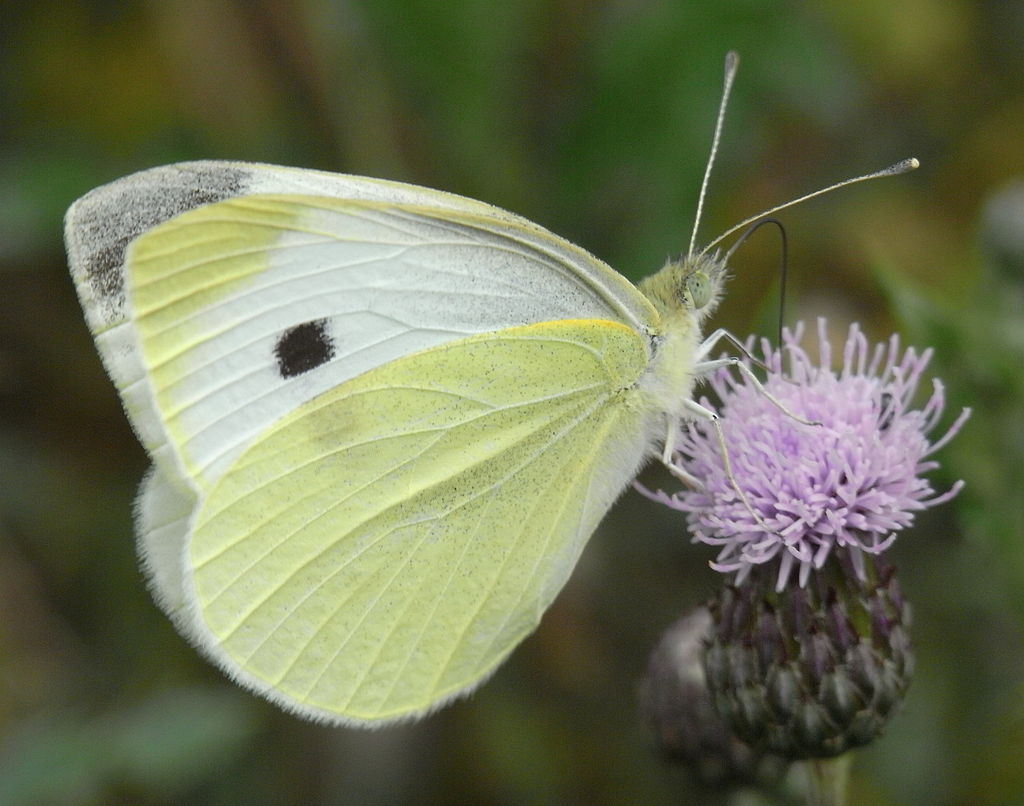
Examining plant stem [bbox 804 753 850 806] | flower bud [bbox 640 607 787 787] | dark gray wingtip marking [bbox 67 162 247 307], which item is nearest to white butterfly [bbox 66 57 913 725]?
dark gray wingtip marking [bbox 67 162 247 307]

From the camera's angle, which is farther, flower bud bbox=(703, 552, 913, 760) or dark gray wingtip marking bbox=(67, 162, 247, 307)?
dark gray wingtip marking bbox=(67, 162, 247, 307)

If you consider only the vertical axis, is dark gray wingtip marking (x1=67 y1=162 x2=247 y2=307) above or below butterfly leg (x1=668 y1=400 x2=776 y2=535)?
above

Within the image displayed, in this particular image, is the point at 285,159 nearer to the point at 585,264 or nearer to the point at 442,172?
the point at 442,172

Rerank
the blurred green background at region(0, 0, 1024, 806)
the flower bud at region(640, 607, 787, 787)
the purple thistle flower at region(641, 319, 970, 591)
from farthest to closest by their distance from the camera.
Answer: the blurred green background at region(0, 0, 1024, 806) → the flower bud at region(640, 607, 787, 787) → the purple thistle flower at region(641, 319, 970, 591)

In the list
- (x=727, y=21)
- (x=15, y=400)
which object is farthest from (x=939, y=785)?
(x=15, y=400)

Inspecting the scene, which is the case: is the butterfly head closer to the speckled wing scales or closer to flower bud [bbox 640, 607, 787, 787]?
the speckled wing scales

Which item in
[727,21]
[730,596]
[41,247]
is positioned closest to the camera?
[730,596]
